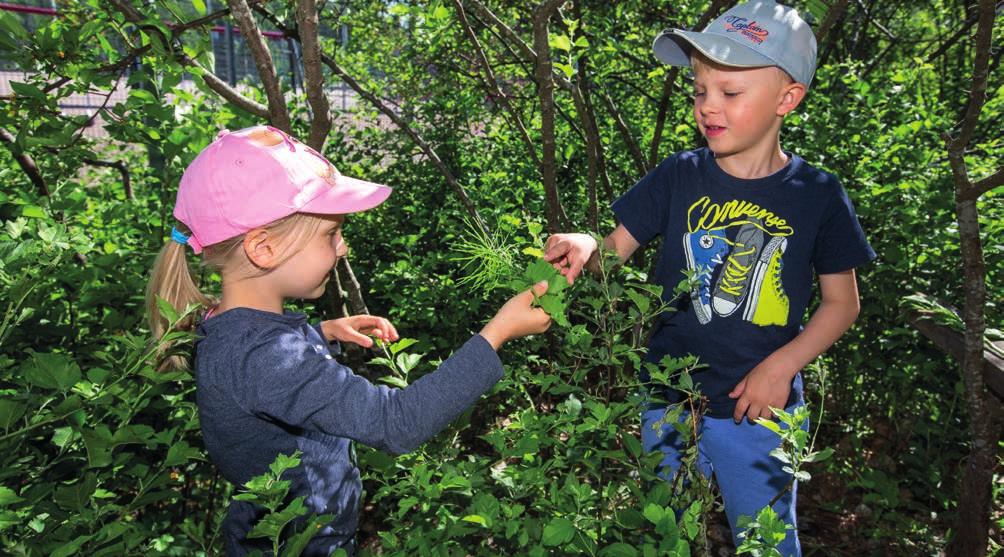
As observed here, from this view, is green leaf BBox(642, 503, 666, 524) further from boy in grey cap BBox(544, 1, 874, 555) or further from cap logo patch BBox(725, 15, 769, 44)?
cap logo patch BBox(725, 15, 769, 44)

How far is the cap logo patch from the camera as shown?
1.76 m

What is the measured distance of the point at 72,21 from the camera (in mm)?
2418

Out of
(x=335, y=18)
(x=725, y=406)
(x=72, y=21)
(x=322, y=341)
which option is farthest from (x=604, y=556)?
(x=335, y=18)

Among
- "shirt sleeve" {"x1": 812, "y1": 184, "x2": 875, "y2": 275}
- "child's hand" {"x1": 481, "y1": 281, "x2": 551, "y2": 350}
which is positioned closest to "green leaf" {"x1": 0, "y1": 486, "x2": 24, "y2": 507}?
"child's hand" {"x1": 481, "y1": 281, "x2": 551, "y2": 350}

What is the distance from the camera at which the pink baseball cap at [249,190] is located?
1450 millimetres

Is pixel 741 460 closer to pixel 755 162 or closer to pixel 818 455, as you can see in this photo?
pixel 818 455

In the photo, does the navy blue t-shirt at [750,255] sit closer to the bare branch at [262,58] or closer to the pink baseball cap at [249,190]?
the pink baseball cap at [249,190]

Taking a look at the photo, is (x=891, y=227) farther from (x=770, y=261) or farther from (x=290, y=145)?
(x=290, y=145)

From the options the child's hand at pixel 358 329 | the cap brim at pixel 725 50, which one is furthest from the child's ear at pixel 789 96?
the child's hand at pixel 358 329

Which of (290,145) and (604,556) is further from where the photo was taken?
(290,145)

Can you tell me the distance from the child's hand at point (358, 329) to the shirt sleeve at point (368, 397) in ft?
1.51

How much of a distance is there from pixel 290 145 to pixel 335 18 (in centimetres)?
265

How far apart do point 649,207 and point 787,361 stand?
56 cm

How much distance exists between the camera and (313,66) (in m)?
1.92
